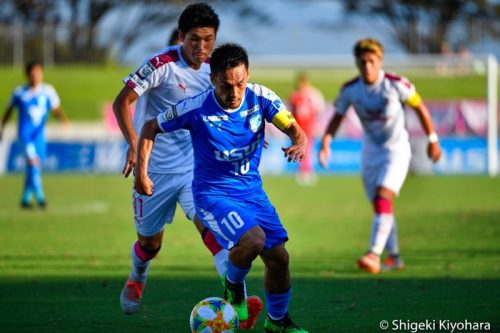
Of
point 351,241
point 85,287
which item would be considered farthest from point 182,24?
point 351,241

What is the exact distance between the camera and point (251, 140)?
25.4 ft

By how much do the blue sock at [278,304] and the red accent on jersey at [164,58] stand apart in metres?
2.20

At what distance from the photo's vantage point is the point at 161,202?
898cm

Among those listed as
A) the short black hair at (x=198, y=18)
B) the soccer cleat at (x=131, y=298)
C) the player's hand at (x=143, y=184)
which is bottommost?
the soccer cleat at (x=131, y=298)

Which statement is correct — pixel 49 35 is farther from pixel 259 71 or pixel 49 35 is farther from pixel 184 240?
pixel 184 240

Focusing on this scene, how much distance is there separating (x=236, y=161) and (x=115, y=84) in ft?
124

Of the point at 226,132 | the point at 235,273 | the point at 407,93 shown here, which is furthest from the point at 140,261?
the point at 407,93

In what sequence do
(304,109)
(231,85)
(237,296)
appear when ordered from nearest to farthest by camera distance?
(231,85), (237,296), (304,109)

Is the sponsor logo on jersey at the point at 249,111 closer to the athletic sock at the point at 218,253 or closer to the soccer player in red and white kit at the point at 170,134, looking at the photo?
the soccer player in red and white kit at the point at 170,134

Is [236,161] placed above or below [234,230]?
above

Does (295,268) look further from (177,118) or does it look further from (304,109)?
(304,109)

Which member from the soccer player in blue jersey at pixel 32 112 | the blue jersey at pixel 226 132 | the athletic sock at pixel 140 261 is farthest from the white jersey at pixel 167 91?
the soccer player in blue jersey at pixel 32 112

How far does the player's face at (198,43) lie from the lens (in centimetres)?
857

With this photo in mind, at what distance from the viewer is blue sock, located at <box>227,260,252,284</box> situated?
7760mm
